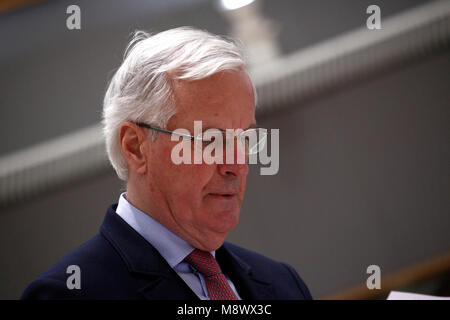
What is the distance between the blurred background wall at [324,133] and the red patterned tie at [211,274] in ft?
3.38

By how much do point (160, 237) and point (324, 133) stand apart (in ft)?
4.84

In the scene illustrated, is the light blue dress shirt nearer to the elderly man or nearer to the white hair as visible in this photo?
the elderly man

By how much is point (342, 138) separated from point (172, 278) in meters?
1.54

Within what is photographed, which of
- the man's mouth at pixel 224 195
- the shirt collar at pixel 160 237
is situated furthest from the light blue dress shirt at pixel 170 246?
the man's mouth at pixel 224 195

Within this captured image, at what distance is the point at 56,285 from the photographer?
962 millimetres

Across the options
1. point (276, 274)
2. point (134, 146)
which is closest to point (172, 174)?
point (134, 146)

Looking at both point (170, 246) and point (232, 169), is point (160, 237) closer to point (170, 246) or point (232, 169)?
point (170, 246)

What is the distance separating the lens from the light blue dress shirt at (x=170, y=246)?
108cm

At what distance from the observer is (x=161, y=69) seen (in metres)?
1.06

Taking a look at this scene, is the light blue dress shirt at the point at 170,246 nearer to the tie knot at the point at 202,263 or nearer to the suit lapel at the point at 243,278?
the tie knot at the point at 202,263

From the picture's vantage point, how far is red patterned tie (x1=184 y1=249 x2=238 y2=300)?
1.09 m

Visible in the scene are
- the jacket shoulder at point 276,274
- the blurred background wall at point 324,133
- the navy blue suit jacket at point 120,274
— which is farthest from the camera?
the blurred background wall at point 324,133

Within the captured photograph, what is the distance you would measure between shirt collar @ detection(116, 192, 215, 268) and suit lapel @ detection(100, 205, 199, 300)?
0.02 metres
